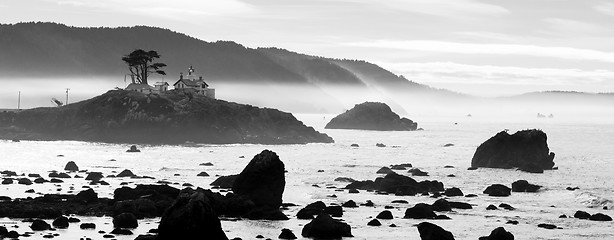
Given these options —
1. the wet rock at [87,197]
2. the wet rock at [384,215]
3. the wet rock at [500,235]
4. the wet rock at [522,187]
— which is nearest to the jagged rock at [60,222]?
the wet rock at [87,197]

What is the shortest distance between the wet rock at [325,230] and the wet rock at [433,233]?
5127 mm

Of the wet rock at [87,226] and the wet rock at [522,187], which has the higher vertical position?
the wet rock at [522,187]

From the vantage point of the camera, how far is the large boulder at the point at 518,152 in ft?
431

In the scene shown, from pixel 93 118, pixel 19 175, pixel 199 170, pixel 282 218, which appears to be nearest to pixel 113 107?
pixel 93 118

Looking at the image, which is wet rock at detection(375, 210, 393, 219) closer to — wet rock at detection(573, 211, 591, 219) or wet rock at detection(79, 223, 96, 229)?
wet rock at detection(573, 211, 591, 219)

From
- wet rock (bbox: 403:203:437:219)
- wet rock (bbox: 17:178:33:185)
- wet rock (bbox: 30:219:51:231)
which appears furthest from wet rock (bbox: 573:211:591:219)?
wet rock (bbox: 17:178:33:185)

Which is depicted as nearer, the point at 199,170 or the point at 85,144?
the point at 199,170

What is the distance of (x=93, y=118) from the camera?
19425cm

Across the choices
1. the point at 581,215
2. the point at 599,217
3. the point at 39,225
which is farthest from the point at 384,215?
the point at 39,225

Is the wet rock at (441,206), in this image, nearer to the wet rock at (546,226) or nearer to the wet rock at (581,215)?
the wet rock at (546,226)

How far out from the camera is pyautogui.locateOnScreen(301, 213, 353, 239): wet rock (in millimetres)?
63000

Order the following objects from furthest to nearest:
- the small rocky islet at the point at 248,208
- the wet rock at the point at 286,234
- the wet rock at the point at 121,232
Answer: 1. the small rocky islet at the point at 248,208
2. the wet rock at the point at 286,234
3. the wet rock at the point at 121,232

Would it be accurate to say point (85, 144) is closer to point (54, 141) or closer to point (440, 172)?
point (54, 141)

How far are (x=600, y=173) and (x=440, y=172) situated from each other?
22.5 metres
